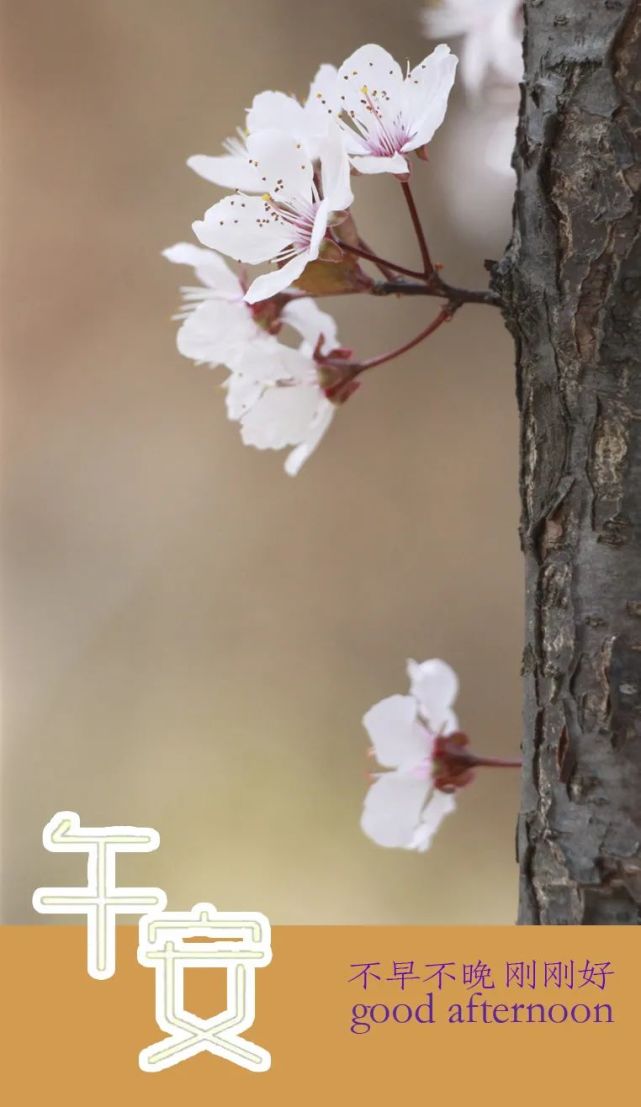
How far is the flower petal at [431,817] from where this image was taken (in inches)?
18.1

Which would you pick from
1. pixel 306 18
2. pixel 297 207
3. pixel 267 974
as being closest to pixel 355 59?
pixel 297 207

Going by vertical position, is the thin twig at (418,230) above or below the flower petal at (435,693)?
above

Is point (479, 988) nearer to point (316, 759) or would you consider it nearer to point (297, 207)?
point (297, 207)

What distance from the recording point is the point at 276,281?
1.20 ft

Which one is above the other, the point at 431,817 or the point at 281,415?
the point at 281,415

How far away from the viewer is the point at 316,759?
1.49m

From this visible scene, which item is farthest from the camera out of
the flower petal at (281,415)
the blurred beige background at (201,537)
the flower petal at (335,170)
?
the blurred beige background at (201,537)

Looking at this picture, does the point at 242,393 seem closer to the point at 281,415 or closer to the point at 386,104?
the point at 281,415

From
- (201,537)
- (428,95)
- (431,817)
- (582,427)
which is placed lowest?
(431,817)

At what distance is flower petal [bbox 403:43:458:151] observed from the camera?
365 mm

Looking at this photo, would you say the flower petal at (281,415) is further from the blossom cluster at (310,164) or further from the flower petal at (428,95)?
the flower petal at (428,95)

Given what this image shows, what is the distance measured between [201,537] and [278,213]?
1175 millimetres

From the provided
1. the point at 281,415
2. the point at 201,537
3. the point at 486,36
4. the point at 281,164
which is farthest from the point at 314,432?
the point at 201,537

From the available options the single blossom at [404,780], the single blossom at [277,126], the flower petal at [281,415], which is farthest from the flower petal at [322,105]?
the single blossom at [404,780]
